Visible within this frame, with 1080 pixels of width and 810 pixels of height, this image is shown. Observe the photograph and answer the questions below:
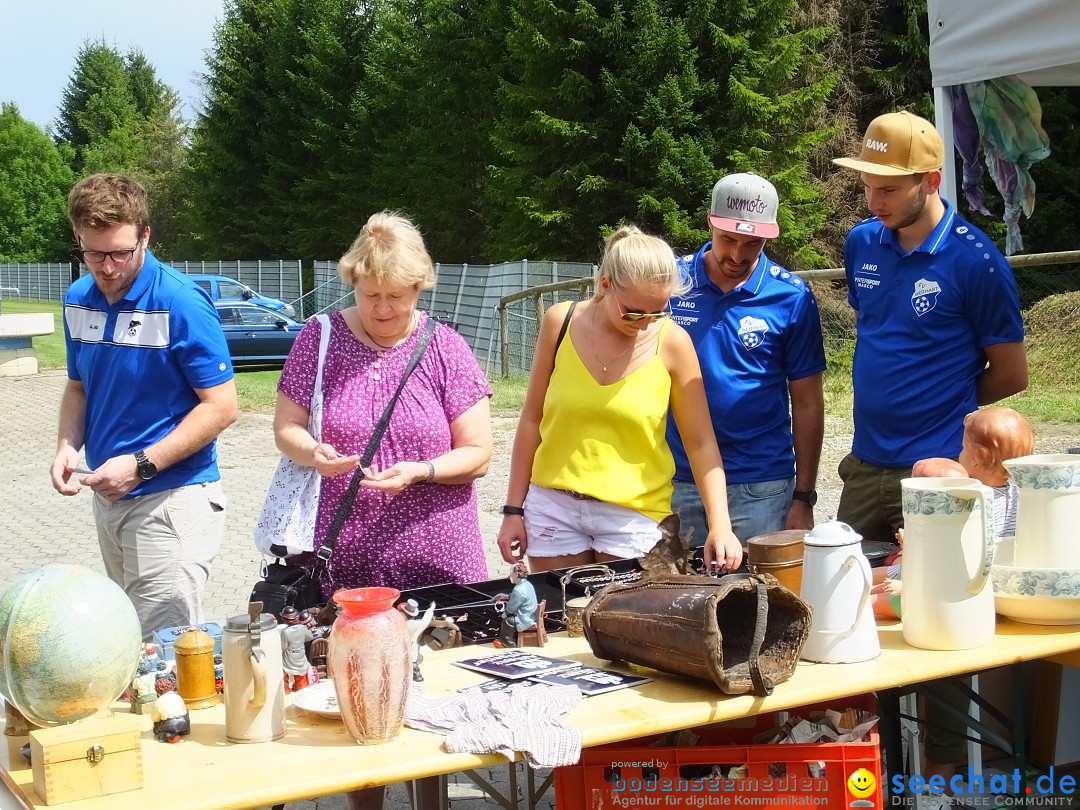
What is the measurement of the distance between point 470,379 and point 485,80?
2906 cm

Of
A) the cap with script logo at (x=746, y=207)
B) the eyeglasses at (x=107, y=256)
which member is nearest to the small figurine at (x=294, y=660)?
the eyeglasses at (x=107, y=256)

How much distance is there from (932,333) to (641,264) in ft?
3.29

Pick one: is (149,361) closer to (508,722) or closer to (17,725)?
(17,725)

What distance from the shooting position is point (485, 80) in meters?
31.0

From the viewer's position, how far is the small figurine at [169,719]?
2.14m

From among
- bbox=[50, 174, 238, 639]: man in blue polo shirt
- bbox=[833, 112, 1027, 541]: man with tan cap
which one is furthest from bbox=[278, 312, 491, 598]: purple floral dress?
bbox=[833, 112, 1027, 541]: man with tan cap

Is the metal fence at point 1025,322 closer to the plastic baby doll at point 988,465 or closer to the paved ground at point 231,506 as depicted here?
the paved ground at point 231,506

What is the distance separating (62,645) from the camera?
200 cm

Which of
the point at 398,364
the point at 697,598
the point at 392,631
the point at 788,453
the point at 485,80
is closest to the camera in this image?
the point at 392,631

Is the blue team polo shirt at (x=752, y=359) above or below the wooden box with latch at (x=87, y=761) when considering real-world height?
above

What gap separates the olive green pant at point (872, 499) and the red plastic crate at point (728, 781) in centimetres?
124

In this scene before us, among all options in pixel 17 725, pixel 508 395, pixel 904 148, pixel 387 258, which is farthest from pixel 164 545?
pixel 508 395

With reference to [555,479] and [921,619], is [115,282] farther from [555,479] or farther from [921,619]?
[921,619]

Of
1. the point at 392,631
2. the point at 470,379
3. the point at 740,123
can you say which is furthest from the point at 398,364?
the point at 740,123
